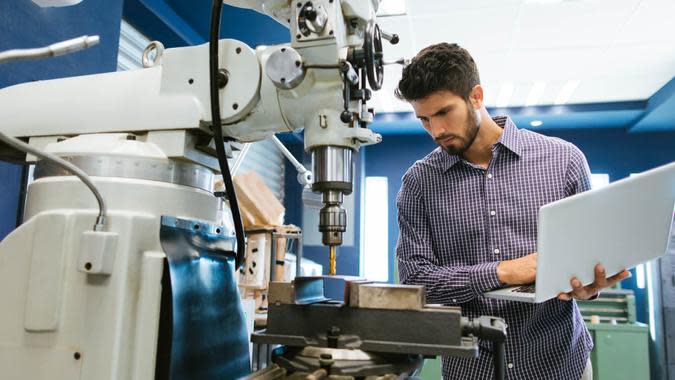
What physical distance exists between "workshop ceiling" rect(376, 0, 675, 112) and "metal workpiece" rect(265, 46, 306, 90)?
8.06ft

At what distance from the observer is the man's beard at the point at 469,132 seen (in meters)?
1.28

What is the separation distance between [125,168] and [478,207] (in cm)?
90

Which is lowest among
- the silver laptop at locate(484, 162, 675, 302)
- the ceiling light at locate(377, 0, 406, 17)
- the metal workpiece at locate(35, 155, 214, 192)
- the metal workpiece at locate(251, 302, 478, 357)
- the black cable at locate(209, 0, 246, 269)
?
the metal workpiece at locate(251, 302, 478, 357)

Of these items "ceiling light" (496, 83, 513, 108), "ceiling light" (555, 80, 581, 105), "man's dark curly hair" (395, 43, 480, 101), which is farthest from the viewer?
"ceiling light" (496, 83, 513, 108)

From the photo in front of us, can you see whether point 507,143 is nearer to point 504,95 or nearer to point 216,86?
point 216,86

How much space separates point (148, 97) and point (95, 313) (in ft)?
1.21

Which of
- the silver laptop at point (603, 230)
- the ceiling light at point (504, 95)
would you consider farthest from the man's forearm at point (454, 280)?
the ceiling light at point (504, 95)

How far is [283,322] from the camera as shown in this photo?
66cm

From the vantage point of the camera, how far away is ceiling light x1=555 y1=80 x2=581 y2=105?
13.3 feet

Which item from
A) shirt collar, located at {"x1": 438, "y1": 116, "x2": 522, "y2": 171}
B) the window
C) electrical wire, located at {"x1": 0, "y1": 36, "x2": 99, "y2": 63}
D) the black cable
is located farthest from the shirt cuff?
the window

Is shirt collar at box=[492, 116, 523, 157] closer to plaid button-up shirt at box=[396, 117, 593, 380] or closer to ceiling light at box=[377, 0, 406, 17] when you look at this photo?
plaid button-up shirt at box=[396, 117, 593, 380]

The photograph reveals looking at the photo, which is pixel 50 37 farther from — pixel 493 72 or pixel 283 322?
pixel 493 72

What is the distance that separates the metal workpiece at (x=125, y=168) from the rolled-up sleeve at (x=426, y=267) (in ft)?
2.22

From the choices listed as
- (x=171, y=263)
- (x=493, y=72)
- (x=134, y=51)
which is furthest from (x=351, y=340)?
(x=493, y=72)
